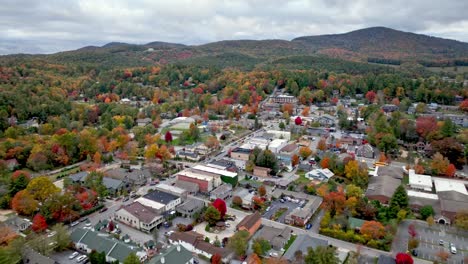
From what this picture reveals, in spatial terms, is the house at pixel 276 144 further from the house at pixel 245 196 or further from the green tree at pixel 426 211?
the green tree at pixel 426 211

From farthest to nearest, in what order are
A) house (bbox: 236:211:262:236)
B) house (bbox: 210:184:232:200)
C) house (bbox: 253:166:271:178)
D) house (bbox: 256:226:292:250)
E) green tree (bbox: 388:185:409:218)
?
1. house (bbox: 253:166:271:178)
2. house (bbox: 210:184:232:200)
3. green tree (bbox: 388:185:409:218)
4. house (bbox: 236:211:262:236)
5. house (bbox: 256:226:292:250)

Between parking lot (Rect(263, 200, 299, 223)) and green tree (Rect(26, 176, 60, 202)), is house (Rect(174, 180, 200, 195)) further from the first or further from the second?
green tree (Rect(26, 176, 60, 202))

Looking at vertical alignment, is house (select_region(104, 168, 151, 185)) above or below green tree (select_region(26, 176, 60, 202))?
below

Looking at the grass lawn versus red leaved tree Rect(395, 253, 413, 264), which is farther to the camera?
the grass lawn

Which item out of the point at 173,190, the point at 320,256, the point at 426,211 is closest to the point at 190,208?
the point at 173,190

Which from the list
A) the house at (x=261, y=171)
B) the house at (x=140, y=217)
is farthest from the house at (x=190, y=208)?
the house at (x=261, y=171)

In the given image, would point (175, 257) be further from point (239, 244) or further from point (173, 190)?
point (173, 190)

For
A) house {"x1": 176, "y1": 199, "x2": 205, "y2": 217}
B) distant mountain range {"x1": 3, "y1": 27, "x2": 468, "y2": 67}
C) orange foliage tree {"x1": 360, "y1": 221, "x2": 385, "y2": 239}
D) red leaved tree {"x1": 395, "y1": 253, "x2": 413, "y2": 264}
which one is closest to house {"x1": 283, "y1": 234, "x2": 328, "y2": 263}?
orange foliage tree {"x1": 360, "y1": 221, "x2": 385, "y2": 239}
